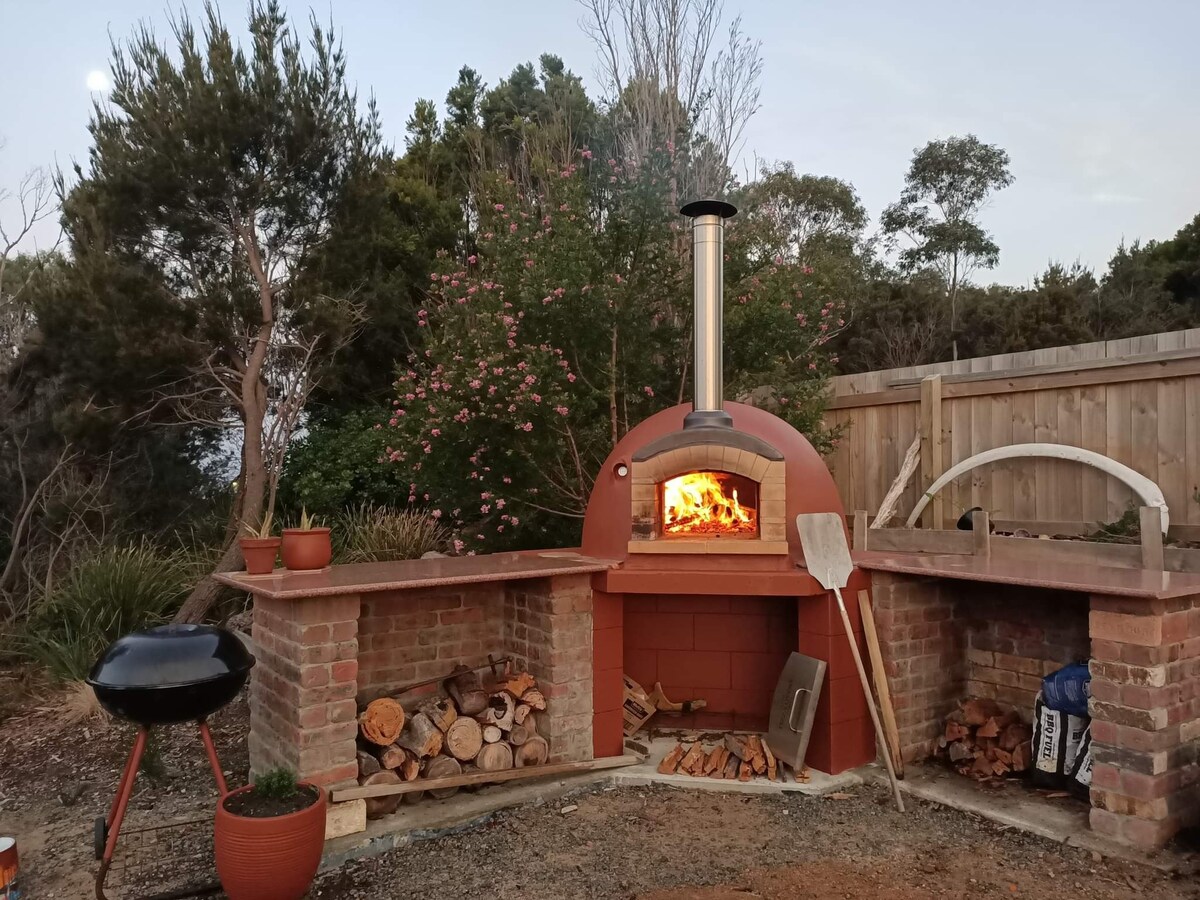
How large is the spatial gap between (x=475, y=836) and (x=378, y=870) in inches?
18.5

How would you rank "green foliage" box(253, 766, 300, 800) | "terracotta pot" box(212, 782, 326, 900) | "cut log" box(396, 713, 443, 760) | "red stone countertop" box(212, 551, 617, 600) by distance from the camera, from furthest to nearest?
"cut log" box(396, 713, 443, 760) → "red stone countertop" box(212, 551, 617, 600) → "green foliage" box(253, 766, 300, 800) → "terracotta pot" box(212, 782, 326, 900)

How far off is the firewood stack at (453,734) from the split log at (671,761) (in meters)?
0.63

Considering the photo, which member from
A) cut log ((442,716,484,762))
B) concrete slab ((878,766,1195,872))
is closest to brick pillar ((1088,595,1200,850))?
concrete slab ((878,766,1195,872))

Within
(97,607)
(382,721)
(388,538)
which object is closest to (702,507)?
(382,721)

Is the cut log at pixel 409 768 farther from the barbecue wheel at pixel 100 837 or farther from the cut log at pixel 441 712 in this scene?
the barbecue wheel at pixel 100 837

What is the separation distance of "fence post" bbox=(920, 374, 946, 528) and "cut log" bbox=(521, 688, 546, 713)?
3369 millimetres

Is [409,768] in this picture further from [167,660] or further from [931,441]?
[931,441]

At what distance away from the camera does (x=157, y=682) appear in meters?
2.98

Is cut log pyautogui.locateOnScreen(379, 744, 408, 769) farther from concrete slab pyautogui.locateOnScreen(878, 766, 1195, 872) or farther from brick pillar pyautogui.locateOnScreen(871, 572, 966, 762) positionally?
brick pillar pyautogui.locateOnScreen(871, 572, 966, 762)

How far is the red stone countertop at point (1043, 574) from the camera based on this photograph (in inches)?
130

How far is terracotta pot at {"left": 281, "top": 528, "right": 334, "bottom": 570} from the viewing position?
4.16m

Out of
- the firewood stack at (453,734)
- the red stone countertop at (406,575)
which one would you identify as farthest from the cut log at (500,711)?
the red stone countertop at (406,575)

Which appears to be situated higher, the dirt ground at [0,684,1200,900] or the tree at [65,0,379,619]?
the tree at [65,0,379,619]

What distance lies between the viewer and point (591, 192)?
25.4 feet
